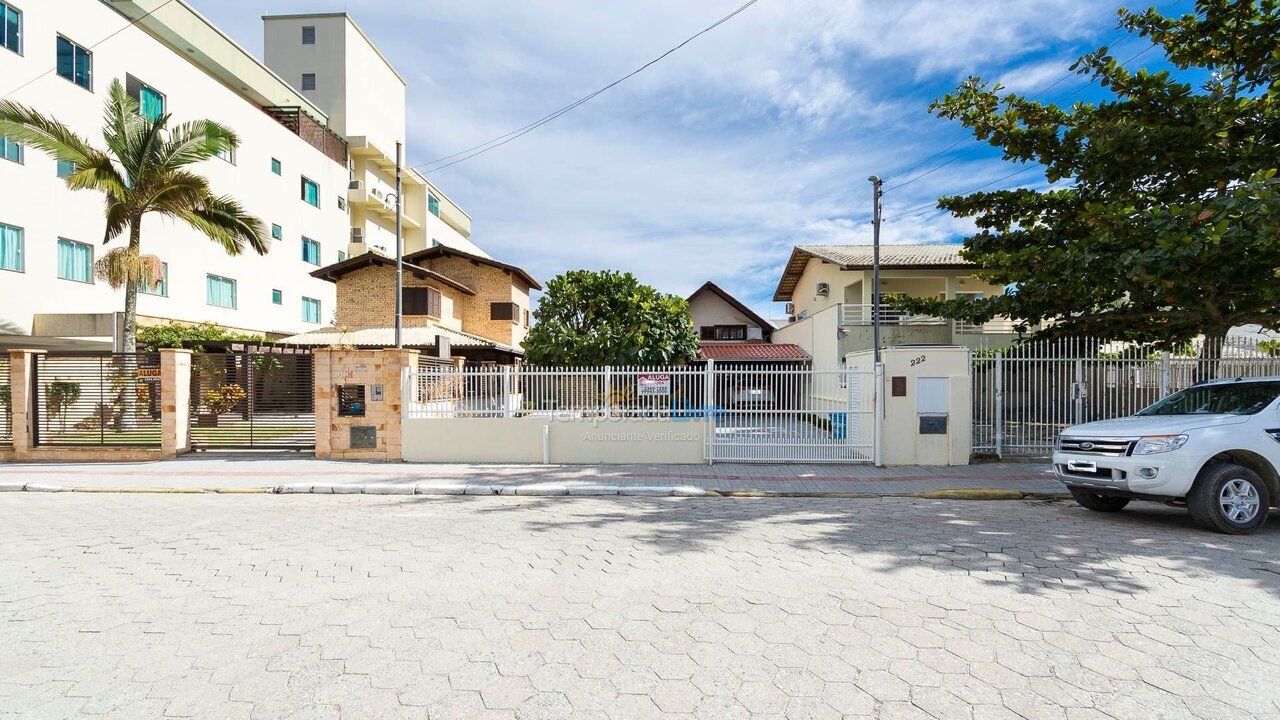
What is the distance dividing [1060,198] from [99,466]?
2043cm

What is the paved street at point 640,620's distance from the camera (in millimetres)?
3164

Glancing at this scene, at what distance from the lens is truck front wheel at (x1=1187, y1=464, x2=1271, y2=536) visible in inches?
250

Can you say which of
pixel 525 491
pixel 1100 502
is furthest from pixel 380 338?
pixel 1100 502

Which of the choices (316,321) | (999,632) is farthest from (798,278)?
(999,632)

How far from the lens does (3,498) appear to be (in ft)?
30.7

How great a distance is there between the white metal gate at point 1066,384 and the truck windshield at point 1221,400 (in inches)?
143

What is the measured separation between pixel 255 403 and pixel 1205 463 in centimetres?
1545

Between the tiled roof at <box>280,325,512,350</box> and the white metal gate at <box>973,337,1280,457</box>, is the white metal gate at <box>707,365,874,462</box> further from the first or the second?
the tiled roof at <box>280,325,512,350</box>

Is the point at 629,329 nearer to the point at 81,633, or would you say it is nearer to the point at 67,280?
the point at 81,633

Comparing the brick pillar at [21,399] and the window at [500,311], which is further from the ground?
the window at [500,311]

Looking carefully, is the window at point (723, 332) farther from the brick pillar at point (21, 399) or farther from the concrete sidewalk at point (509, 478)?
the brick pillar at point (21, 399)

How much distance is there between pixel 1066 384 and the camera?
39.1 ft

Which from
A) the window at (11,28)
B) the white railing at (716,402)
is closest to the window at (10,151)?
the window at (11,28)

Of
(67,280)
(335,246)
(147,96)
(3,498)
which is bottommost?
A: (3,498)
